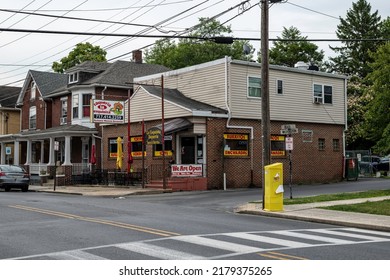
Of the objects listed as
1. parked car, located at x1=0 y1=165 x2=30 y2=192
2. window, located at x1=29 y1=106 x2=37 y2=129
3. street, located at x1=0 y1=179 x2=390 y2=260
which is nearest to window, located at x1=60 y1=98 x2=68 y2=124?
window, located at x1=29 y1=106 x2=37 y2=129

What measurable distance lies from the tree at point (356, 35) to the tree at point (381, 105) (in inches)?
1780

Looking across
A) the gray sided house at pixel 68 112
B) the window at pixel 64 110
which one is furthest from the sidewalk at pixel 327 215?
the window at pixel 64 110

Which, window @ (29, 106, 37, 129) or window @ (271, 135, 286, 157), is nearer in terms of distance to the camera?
window @ (271, 135, 286, 157)

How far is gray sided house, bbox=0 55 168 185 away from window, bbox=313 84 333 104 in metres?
12.0

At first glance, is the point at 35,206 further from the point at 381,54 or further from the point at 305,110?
the point at 305,110

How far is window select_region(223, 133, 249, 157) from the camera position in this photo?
29.1 meters

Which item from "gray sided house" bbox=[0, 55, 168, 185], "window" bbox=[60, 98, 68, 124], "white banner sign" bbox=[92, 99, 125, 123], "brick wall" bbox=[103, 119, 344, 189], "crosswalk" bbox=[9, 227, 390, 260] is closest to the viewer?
"crosswalk" bbox=[9, 227, 390, 260]

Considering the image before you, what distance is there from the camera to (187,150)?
29797 millimetres

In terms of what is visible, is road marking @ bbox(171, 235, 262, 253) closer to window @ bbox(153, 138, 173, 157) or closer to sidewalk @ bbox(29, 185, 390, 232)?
sidewalk @ bbox(29, 185, 390, 232)

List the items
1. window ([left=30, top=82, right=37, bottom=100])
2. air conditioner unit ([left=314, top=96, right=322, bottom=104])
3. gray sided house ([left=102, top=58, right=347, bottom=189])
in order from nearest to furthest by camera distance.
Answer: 1. gray sided house ([left=102, top=58, right=347, bottom=189])
2. air conditioner unit ([left=314, top=96, right=322, bottom=104])
3. window ([left=30, top=82, right=37, bottom=100])

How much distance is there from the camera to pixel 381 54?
24047 millimetres

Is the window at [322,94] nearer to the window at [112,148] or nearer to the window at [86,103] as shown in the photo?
the window at [112,148]

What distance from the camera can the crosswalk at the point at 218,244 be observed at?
9180 millimetres

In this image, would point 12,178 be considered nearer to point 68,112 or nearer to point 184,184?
point 184,184
